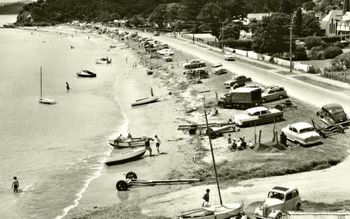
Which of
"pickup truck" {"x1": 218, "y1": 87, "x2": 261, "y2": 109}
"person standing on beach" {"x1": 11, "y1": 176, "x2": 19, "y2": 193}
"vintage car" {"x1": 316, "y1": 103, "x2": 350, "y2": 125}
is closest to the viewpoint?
"person standing on beach" {"x1": 11, "y1": 176, "x2": 19, "y2": 193}

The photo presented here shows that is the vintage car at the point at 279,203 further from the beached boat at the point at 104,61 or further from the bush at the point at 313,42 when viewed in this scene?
the beached boat at the point at 104,61

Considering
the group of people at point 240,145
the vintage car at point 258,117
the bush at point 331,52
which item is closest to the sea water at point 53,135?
the group of people at point 240,145

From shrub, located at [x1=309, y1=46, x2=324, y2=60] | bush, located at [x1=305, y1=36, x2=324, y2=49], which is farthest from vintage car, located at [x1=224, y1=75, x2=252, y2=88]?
bush, located at [x1=305, y1=36, x2=324, y2=49]

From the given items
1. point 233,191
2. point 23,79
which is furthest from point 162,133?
point 23,79

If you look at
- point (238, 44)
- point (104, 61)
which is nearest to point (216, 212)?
point (238, 44)

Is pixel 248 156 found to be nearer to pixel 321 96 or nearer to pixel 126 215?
pixel 126 215

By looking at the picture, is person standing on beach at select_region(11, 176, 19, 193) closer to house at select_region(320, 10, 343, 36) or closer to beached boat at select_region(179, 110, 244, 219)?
beached boat at select_region(179, 110, 244, 219)

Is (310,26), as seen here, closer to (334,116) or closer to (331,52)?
(331,52)
